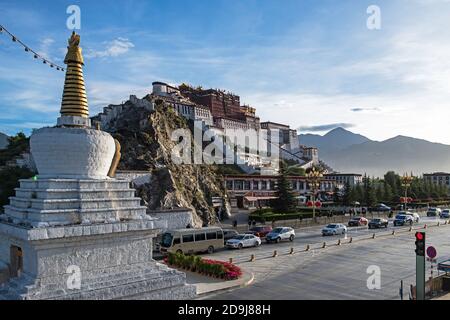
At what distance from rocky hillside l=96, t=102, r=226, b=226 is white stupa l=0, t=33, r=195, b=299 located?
98.1 ft

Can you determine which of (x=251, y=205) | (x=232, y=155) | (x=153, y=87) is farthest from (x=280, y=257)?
(x=153, y=87)

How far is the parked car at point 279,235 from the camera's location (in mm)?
37094

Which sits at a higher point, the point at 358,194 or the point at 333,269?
the point at 358,194

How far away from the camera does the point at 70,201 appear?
56.4 feet

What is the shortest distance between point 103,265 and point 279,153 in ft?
384

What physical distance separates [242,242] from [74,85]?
20.3 m

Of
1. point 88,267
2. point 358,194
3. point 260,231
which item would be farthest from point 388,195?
point 88,267

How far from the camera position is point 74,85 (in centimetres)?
1909

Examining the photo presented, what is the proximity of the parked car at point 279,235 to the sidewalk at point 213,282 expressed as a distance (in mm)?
13327

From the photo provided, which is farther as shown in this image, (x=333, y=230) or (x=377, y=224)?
(x=377, y=224)

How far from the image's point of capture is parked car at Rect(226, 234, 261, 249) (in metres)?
33.9

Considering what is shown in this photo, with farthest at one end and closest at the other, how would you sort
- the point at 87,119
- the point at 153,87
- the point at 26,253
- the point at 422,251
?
the point at 153,87
the point at 87,119
the point at 26,253
the point at 422,251

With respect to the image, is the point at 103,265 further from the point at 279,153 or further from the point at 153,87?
the point at 279,153
